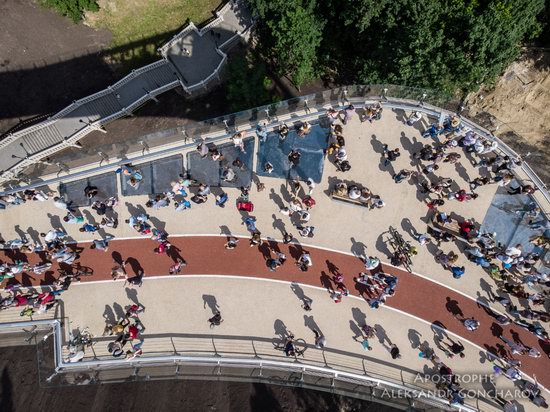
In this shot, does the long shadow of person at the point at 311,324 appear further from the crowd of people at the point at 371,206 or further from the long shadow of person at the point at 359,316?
the long shadow of person at the point at 359,316

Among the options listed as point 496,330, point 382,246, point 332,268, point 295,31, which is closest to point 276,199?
point 332,268

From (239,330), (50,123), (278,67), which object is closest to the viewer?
(239,330)

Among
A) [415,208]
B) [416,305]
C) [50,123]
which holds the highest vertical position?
[50,123]

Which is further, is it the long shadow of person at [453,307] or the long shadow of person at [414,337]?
the long shadow of person at [453,307]

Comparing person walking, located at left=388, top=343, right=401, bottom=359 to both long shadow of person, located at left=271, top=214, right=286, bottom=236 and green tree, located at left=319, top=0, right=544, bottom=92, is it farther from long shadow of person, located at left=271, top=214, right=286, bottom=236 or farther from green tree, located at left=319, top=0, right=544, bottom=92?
green tree, located at left=319, top=0, right=544, bottom=92

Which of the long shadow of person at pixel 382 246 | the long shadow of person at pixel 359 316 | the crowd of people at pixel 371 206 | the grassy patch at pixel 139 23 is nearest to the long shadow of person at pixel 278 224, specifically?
the crowd of people at pixel 371 206

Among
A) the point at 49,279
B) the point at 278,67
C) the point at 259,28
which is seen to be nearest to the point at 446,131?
the point at 278,67

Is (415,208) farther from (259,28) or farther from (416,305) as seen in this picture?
(259,28)

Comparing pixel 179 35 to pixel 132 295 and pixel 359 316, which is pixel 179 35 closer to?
pixel 132 295

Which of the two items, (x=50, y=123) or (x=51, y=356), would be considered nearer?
(x=51, y=356)
